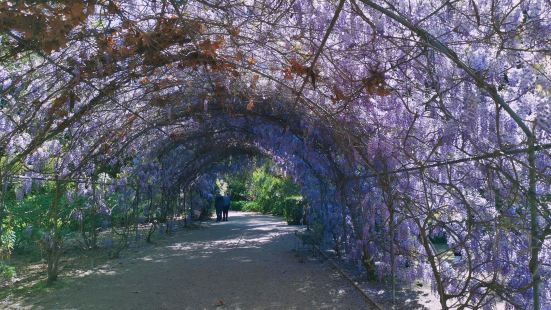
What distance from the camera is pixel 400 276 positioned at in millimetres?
7797

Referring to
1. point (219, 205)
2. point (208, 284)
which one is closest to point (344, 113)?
point (208, 284)

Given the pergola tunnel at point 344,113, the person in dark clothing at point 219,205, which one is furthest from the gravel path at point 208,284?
the person in dark clothing at point 219,205

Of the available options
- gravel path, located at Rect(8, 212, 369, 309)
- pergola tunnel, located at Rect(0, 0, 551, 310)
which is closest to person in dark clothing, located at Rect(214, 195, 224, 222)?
gravel path, located at Rect(8, 212, 369, 309)

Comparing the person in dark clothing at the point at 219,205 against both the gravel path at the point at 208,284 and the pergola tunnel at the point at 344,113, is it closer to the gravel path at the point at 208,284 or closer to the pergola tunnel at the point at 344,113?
the gravel path at the point at 208,284

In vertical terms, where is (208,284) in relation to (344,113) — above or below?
below

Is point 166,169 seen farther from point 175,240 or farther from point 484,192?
point 484,192

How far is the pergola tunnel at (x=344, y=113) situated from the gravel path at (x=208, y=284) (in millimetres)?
515

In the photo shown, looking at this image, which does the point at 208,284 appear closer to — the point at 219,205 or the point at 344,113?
the point at 344,113

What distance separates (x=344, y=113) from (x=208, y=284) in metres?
3.22

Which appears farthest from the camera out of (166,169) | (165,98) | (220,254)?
(166,169)

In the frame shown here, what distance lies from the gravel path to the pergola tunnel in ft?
1.69

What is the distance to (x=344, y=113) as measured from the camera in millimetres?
6559

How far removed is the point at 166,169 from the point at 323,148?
251 inches

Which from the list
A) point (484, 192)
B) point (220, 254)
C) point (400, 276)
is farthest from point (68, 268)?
point (484, 192)
